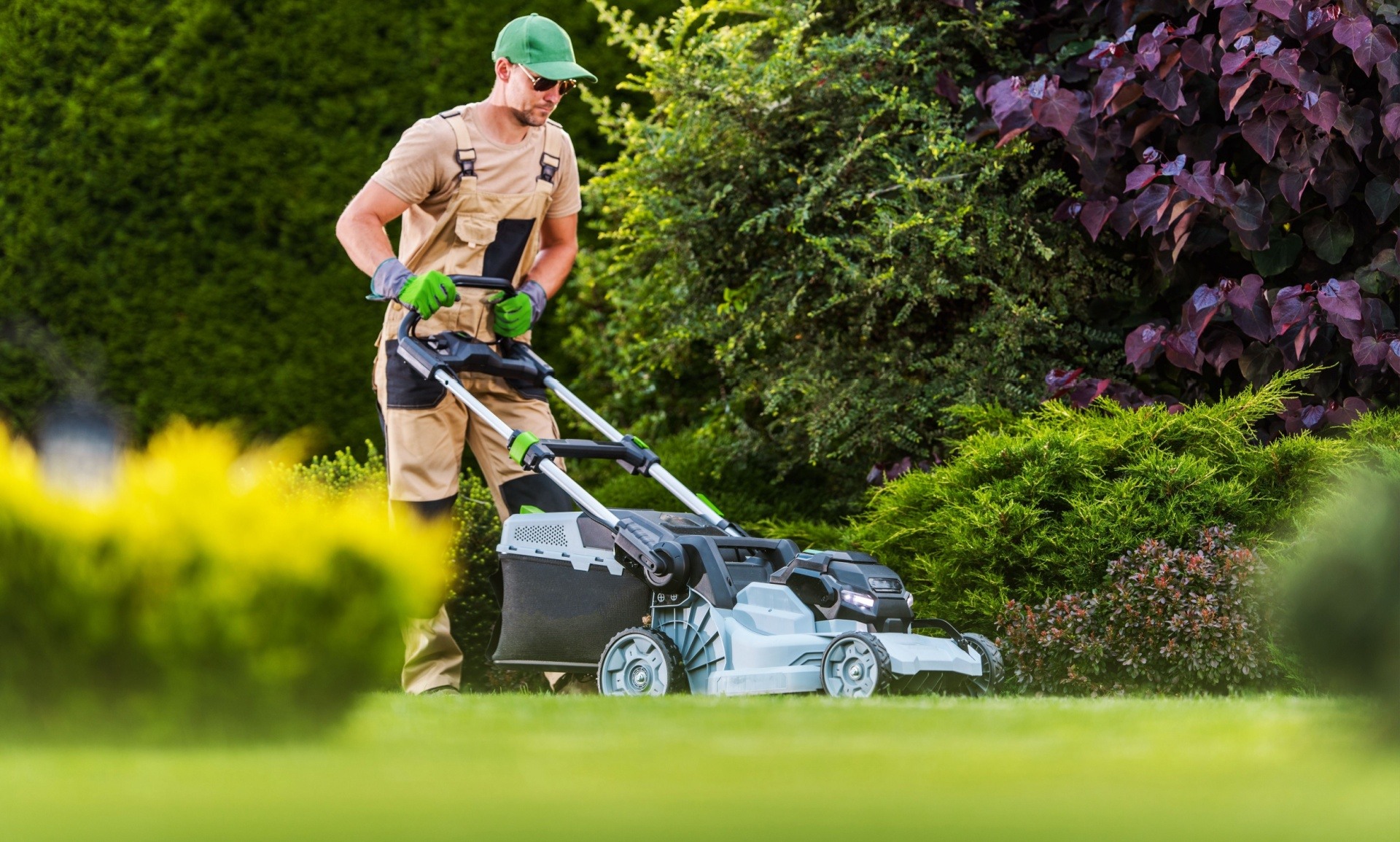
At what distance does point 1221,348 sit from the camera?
224 inches

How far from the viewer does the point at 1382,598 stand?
9.05 ft

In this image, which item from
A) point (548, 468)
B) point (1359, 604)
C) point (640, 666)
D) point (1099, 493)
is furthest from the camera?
point (1099, 493)

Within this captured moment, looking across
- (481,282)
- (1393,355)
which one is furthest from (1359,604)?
(481,282)

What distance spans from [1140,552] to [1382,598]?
2.13 m

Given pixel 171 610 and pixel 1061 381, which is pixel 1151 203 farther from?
pixel 171 610

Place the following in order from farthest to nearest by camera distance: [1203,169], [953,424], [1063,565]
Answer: [953,424] → [1203,169] → [1063,565]

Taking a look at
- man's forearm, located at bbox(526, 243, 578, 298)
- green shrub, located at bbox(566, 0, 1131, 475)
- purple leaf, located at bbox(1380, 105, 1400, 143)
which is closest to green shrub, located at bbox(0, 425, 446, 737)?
man's forearm, located at bbox(526, 243, 578, 298)

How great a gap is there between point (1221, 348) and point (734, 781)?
403 centimetres

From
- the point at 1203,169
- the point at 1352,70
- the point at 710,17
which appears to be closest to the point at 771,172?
the point at 710,17

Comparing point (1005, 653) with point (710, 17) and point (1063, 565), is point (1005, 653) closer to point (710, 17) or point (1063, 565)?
point (1063, 565)

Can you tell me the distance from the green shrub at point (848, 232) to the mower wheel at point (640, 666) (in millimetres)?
2200

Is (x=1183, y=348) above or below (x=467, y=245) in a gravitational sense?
below

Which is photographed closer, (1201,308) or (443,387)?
(443,387)

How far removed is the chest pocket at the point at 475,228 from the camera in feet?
16.8
